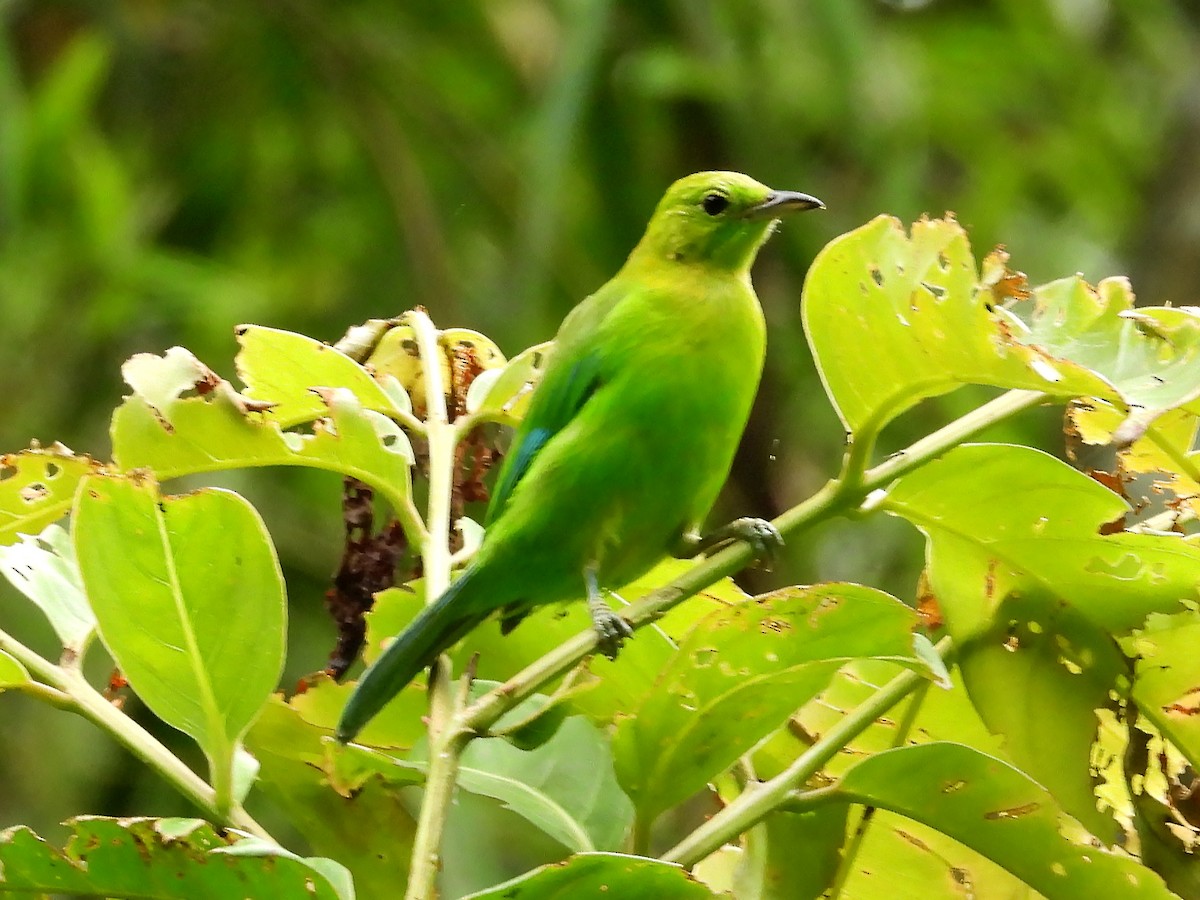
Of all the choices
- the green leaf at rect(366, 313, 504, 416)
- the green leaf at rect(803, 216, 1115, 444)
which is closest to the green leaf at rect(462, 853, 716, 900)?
the green leaf at rect(803, 216, 1115, 444)

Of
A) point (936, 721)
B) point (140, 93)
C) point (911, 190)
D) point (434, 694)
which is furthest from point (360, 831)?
point (140, 93)

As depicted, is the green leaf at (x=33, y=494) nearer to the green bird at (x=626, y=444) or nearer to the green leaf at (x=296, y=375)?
the green leaf at (x=296, y=375)

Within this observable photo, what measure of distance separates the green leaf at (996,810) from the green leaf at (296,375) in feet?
2.30

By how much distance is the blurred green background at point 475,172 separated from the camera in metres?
4.34

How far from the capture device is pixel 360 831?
4.92 ft

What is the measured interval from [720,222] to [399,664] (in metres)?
1.26

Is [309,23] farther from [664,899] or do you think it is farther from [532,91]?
[664,899]

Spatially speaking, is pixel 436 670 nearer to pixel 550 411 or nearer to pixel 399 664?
pixel 399 664

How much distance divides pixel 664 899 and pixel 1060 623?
482mm

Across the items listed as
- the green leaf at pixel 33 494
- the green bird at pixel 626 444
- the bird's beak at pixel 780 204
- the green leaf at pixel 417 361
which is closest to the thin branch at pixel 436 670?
the green leaf at pixel 417 361

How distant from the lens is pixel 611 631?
1.42 m

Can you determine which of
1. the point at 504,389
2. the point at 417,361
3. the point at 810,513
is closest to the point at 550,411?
the point at 417,361

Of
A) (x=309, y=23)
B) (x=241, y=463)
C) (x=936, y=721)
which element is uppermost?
(x=309, y=23)

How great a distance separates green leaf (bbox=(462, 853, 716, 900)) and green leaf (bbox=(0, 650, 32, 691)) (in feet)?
1.63
